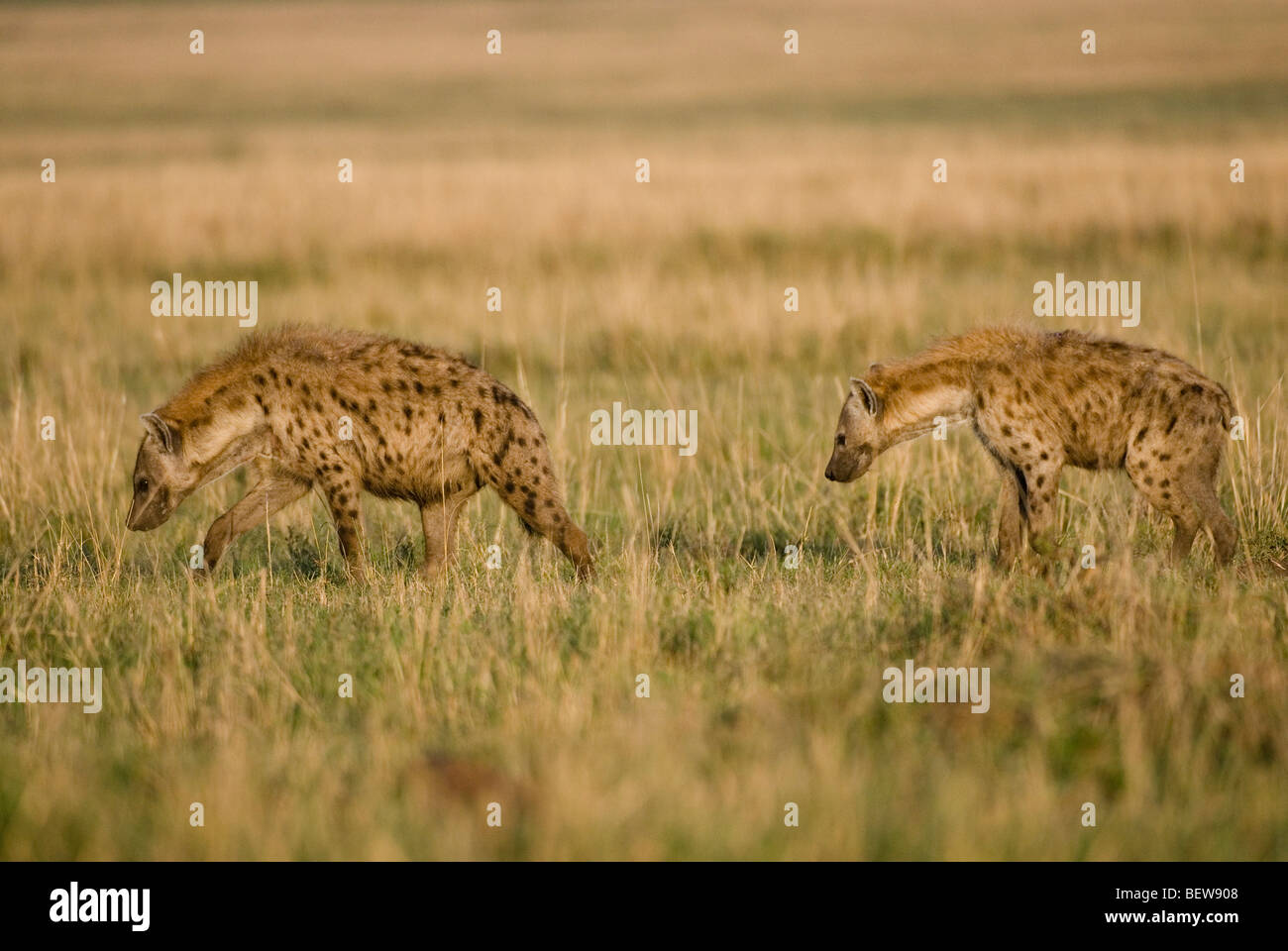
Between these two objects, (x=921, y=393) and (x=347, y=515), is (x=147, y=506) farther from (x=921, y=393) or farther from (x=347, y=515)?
(x=921, y=393)

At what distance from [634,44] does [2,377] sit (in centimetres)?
6650

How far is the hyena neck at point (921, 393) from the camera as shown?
862 centimetres

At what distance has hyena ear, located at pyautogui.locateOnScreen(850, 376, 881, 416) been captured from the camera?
8727 mm

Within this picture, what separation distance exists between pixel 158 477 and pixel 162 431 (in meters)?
0.27

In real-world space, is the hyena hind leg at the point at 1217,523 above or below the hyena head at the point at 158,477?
below

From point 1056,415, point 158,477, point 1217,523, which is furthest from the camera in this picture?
point 158,477

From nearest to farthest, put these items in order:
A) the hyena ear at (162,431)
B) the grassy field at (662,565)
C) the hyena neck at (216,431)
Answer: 1. the grassy field at (662,565)
2. the hyena ear at (162,431)
3. the hyena neck at (216,431)

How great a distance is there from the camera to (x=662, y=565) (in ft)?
28.9

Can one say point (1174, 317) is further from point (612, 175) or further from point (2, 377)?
point (612, 175)

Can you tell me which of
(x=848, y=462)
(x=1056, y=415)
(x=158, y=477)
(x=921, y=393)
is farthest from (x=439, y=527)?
(x=1056, y=415)

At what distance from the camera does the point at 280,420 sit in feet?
28.2

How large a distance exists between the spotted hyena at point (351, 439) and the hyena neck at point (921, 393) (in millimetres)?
1744

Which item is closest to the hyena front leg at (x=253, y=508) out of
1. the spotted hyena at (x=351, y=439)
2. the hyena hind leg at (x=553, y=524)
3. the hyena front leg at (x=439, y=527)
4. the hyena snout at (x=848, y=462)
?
the spotted hyena at (x=351, y=439)

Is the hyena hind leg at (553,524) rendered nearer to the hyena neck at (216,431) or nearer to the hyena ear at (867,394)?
the hyena neck at (216,431)
